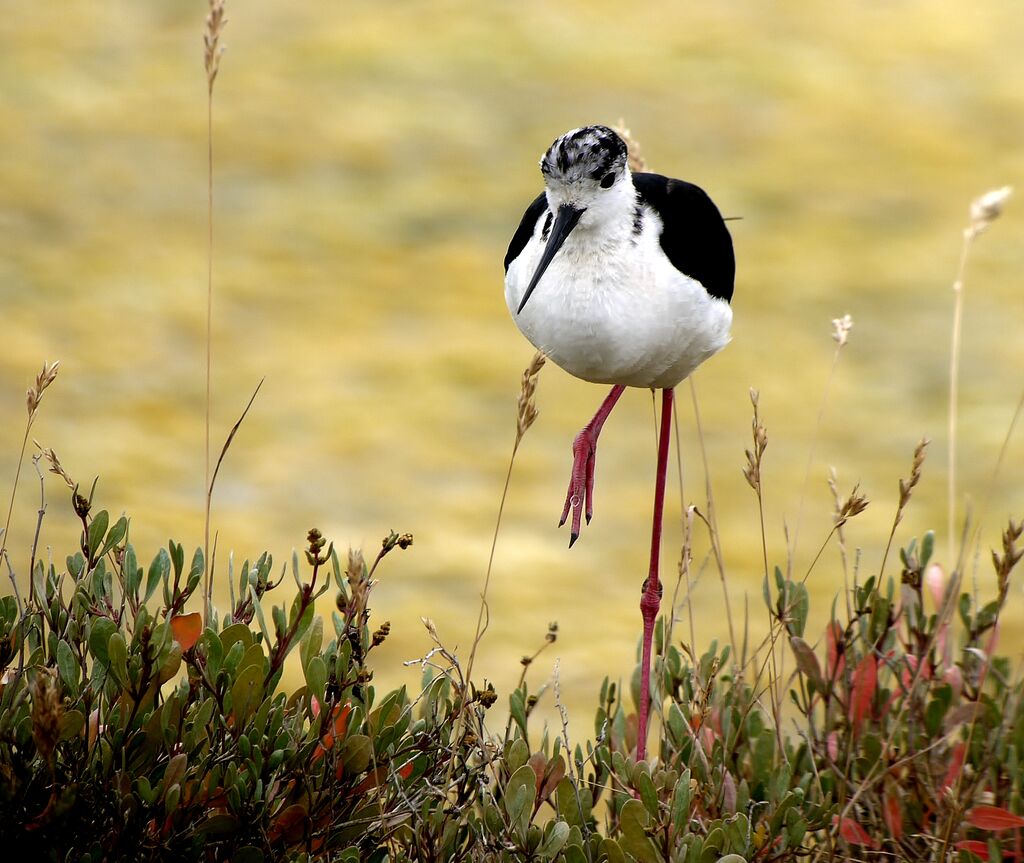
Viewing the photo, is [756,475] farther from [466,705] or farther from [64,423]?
[64,423]

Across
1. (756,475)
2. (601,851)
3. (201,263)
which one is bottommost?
(601,851)

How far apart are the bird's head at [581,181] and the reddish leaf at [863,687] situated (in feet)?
3.50

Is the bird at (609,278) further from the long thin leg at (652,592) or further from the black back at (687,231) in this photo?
the long thin leg at (652,592)

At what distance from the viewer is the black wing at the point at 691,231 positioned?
2.51 metres

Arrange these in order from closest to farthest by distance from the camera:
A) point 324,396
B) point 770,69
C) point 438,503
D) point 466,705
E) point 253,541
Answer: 1. point 466,705
2. point 253,541
3. point 438,503
4. point 324,396
5. point 770,69

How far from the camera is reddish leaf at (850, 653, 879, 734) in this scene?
9.23 feet

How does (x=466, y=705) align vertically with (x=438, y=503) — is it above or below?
below

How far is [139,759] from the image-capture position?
220 cm

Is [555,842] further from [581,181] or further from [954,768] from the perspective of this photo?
[581,181]

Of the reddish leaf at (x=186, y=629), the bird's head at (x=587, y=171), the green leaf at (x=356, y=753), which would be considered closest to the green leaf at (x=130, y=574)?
the reddish leaf at (x=186, y=629)

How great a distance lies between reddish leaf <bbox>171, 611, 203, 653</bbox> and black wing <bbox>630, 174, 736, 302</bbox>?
3.41 feet

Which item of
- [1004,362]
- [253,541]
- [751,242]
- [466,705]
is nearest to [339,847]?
[466,705]

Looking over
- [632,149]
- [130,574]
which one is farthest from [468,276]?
[130,574]

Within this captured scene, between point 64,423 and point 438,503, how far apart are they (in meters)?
1.51
